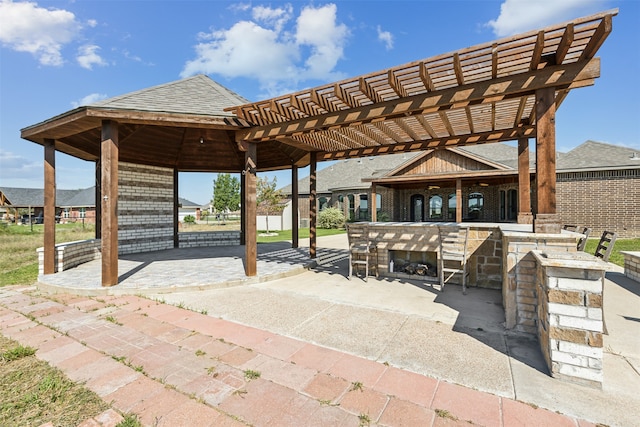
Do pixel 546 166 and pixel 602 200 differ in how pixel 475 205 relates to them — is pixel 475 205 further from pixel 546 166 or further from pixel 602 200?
pixel 546 166

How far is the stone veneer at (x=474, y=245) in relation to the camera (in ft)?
17.8

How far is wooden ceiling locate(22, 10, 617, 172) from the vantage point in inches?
132

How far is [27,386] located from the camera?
242cm

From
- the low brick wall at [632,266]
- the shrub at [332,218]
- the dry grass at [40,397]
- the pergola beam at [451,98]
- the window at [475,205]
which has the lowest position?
the dry grass at [40,397]

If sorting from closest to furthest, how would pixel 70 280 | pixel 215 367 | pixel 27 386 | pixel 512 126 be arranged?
pixel 27 386, pixel 215 367, pixel 70 280, pixel 512 126

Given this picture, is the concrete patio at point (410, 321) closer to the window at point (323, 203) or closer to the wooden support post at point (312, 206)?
the wooden support post at point (312, 206)

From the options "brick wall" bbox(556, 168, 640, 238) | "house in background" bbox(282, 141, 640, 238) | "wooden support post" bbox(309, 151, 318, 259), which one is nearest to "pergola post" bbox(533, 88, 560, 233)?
"wooden support post" bbox(309, 151, 318, 259)

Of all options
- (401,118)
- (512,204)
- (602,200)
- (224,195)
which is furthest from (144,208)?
(224,195)

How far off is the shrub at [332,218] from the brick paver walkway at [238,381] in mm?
19885

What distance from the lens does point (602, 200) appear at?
45.4 feet

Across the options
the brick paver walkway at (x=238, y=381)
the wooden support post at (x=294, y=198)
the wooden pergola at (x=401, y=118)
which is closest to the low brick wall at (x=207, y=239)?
the wooden support post at (x=294, y=198)

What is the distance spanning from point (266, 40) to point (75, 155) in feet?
24.7

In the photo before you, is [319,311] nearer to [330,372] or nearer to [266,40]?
[330,372]

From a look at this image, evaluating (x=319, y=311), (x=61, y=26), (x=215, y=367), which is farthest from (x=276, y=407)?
(x=61, y=26)
